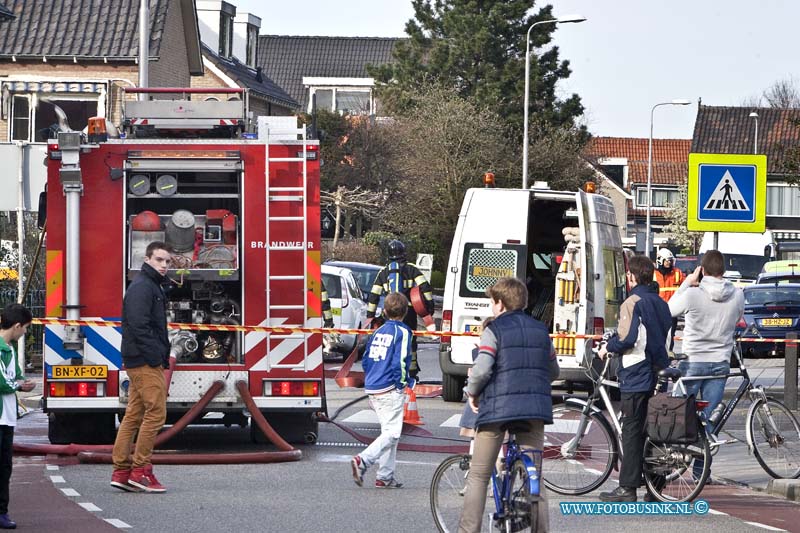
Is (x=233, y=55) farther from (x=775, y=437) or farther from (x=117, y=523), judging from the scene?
(x=117, y=523)

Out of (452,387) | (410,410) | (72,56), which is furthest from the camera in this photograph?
(72,56)

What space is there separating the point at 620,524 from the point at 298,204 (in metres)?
4.40

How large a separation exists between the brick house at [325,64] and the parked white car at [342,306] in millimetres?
49888

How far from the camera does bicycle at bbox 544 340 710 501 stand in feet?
36.2

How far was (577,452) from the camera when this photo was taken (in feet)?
37.0

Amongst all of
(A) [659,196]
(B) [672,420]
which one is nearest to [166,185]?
(B) [672,420]

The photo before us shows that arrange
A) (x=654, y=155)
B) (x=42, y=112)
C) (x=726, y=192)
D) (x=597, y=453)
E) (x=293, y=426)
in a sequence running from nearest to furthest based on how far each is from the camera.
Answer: (x=597, y=453) < (x=293, y=426) < (x=726, y=192) < (x=42, y=112) < (x=654, y=155)

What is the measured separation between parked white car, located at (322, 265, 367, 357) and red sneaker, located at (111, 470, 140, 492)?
1401cm

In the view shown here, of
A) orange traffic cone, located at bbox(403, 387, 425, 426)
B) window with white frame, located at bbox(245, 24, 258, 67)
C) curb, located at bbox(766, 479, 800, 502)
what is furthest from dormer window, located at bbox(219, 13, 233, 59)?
curb, located at bbox(766, 479, 800, 502)

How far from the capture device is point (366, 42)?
8294 centimetres

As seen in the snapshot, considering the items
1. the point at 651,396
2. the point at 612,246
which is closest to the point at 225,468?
the point at 651,396

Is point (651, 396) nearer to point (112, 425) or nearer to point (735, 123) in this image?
point (112, 425)

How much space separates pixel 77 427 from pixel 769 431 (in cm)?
592

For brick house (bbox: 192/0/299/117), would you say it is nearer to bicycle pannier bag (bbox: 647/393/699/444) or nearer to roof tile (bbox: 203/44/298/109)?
roof tile (bbox: 203/44/298/109)
